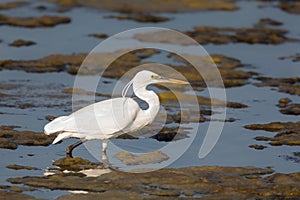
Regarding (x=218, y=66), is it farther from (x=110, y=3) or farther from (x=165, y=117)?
(x=110, y=3)

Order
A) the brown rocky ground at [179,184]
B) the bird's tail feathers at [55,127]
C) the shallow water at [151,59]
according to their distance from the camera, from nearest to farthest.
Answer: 1. the brown rocky ground at [179,184]
2. the bird's tail feathers at [55,127]
3. the shallow water at [151,59]

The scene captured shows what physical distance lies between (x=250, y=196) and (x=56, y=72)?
5.82 m

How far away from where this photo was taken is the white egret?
7996 mm

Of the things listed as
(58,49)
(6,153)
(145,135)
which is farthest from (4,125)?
(58,49)

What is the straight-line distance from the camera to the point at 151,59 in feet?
43.2

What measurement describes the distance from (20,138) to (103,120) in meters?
→ 1.30

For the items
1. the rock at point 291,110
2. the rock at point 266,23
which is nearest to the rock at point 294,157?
the rock at point 291,110

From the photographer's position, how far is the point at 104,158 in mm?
8234

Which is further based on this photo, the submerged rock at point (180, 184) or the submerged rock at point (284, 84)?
the submerged rock at point (284, 84)

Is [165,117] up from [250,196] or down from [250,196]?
up

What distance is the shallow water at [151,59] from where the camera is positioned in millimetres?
8406

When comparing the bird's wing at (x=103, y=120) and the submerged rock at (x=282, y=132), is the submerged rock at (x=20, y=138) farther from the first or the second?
the submerged rock at (x=282, y=132)

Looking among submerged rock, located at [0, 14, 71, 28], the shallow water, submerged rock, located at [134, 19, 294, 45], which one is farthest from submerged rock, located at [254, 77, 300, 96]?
submerged rock, located at [0, 14, 71, 28]

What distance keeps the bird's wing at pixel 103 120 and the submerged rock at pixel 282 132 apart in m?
1.91
